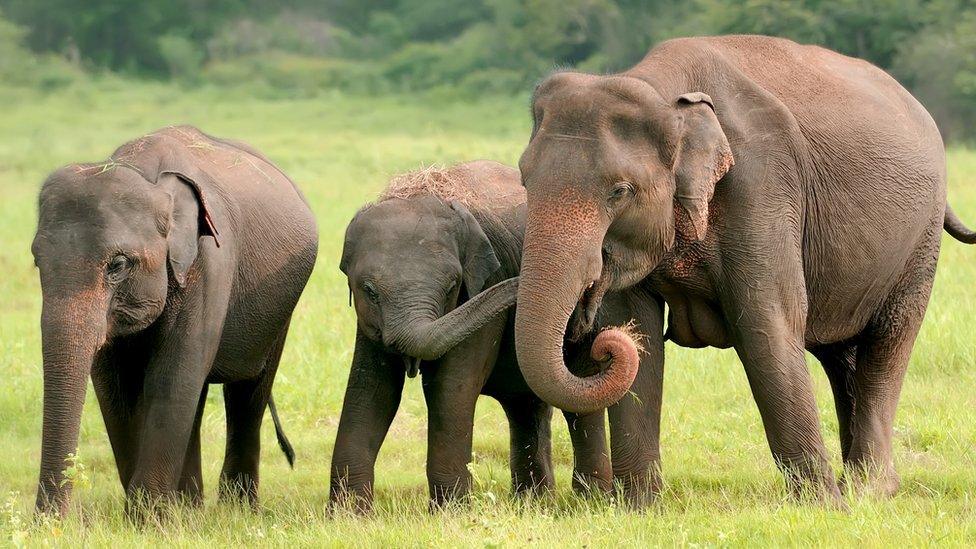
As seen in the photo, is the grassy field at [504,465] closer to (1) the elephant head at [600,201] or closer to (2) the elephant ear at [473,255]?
(1) the elephant head at [600,201]

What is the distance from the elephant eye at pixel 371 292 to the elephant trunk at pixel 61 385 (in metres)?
1.14

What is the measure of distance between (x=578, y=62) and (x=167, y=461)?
143 feet

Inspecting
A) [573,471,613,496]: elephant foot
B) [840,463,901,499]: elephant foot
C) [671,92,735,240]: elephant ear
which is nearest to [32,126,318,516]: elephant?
[573,471,613,496]: elephant foot

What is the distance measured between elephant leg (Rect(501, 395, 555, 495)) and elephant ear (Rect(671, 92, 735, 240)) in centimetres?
199

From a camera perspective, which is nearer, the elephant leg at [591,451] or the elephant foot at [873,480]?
the elephant foot at [873,480]

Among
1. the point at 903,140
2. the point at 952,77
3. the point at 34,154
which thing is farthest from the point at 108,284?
the point at 952,77

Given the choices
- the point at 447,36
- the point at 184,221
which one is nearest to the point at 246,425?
the point at 184,221

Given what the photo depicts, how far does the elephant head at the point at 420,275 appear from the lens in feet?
20.8

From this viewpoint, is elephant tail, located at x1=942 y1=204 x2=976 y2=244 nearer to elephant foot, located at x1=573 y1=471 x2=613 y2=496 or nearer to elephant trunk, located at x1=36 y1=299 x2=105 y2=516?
elephant foot, located at x1=573 y1=471 x2=613 y2=496

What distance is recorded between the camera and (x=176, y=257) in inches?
254

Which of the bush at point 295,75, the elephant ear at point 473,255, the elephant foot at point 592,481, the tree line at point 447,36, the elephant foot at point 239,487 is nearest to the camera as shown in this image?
the elephant ear at point 473,255

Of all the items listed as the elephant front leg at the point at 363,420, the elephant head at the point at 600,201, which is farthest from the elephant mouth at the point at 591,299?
the elephant front leg at the point at 363,420

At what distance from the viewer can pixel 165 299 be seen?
6.47 meters

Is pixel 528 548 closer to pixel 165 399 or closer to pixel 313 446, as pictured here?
pixel 165 399
